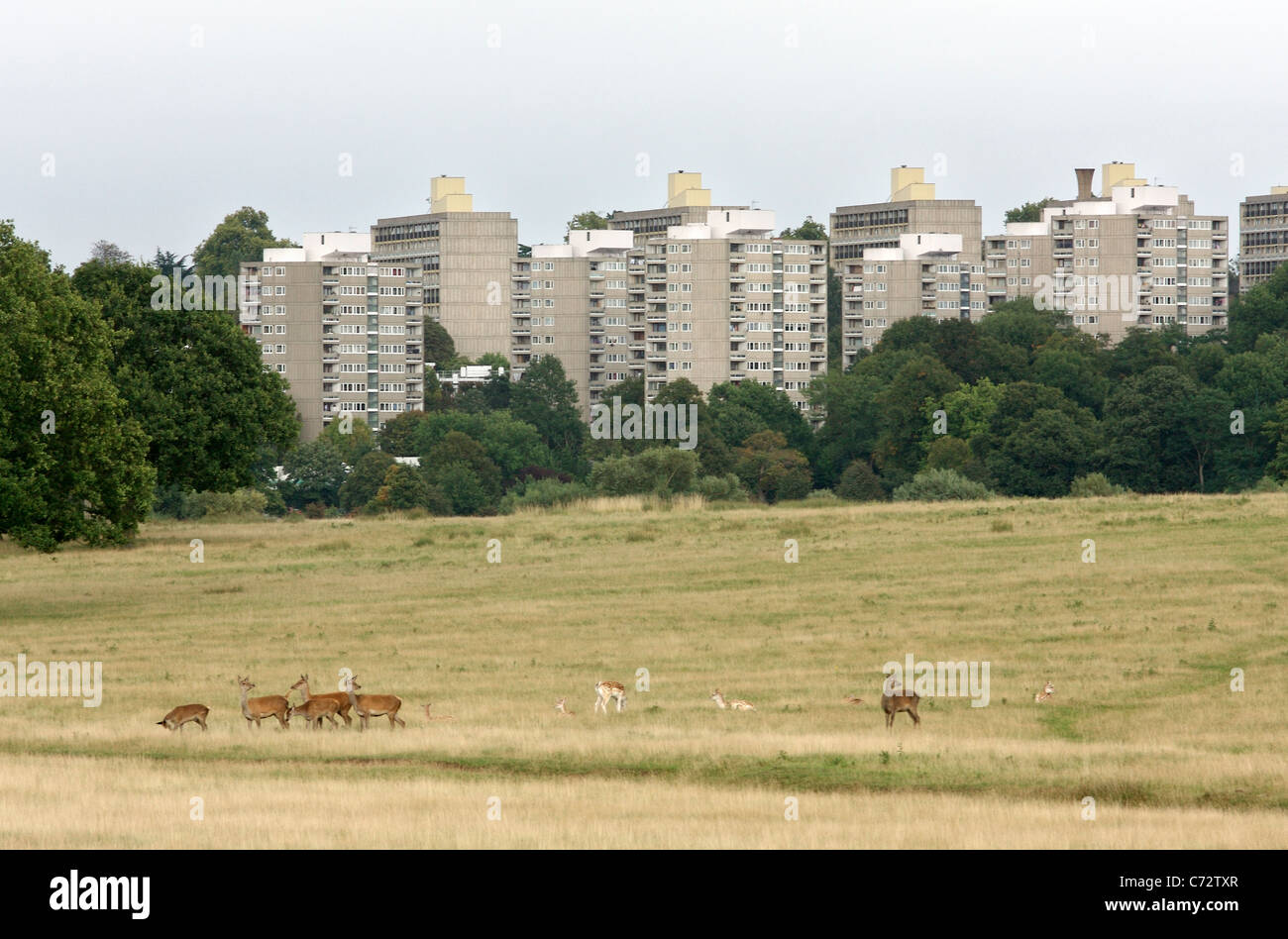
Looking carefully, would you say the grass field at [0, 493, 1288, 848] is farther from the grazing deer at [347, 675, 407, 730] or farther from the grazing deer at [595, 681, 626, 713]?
the grazing deer at [595, 681, 626, 713]

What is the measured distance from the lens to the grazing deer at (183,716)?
1246 inches

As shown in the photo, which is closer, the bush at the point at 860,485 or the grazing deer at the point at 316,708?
the grazing deer at the point at 316,708

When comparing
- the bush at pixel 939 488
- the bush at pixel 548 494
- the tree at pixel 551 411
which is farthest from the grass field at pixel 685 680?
the tree at pixel 551 411

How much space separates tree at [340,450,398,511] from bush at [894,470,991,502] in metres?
49.9

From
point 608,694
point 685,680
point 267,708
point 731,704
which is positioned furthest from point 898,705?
point 267,708

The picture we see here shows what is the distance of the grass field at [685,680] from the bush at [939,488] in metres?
31.1

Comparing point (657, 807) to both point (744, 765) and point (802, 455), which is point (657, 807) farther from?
point (802, 455)

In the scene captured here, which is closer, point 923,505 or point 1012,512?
point 1012,512

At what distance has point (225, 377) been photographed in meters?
71.1

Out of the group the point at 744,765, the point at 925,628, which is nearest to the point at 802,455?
the point at 925,628

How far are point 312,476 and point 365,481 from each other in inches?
427

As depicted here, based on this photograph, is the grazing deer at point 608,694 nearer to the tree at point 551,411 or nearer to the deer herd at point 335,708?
the deer herd at point 335,708

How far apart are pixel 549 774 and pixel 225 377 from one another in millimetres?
46113

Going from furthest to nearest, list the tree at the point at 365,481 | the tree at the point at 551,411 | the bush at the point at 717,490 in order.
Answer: the tree at the point at 551,411 < the tree at the point at 365,481 < the bush at the point at 717,490
